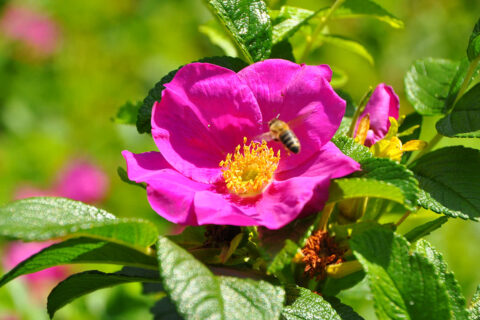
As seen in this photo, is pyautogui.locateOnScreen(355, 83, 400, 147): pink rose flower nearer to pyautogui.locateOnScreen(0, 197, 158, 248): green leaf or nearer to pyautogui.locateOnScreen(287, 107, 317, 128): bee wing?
pyautogui.locateOnScreen(287, 107, 317, 128): bee wing

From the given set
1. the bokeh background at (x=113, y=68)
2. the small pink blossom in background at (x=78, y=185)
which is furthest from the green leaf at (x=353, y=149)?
the small pink blossom in background at (x=78, y=185)

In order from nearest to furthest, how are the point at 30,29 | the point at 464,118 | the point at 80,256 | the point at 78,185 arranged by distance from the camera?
the point at 80,256
the point at 464,118
the point at 78,185
the point at 30,29

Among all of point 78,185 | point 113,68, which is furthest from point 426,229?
point 113,68

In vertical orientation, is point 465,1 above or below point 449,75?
below

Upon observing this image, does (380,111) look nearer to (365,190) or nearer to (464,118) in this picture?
(464,118)

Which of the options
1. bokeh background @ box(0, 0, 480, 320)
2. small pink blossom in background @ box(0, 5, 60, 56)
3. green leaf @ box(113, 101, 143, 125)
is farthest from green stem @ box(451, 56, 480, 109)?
small pink blossom in background @ box(0, 5, 60, 56)

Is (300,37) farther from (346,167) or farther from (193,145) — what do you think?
(346,167)

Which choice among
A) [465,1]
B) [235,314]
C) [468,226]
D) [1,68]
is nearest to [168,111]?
[235,314]
